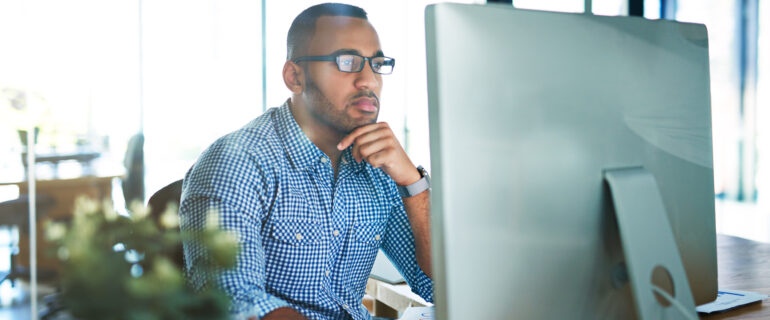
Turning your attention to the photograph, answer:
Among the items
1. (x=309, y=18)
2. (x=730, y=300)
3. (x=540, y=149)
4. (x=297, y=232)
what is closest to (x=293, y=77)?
(x=309, y=18)

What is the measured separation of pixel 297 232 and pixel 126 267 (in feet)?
2.10

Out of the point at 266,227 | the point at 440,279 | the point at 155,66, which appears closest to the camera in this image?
the point at 440,279

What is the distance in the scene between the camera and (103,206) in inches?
22.0

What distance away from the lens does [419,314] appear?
107 cm

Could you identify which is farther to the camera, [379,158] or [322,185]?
[322,185]

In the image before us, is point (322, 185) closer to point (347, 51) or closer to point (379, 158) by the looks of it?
point (379, 158)

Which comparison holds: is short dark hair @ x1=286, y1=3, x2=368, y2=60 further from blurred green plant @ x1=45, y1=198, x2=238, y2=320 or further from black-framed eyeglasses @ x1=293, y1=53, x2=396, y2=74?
blurred green plant @ x1=45, y1=198, x2=238, y2=320

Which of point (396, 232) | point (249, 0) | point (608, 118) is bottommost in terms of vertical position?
point (396, 232)

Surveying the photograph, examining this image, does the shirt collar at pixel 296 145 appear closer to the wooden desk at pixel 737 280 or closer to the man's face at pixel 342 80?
the man's face at pixel 342 80

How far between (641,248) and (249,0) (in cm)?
506

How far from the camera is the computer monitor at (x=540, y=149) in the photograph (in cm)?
57

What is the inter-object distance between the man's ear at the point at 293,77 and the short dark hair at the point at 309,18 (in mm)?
24

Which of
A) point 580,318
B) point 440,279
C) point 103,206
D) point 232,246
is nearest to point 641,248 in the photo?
point 580,318

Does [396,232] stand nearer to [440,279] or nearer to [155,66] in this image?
[440,279]
